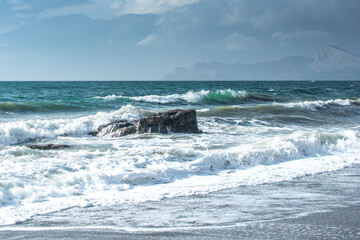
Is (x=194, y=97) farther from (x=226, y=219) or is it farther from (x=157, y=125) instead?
(x=226, y=219)

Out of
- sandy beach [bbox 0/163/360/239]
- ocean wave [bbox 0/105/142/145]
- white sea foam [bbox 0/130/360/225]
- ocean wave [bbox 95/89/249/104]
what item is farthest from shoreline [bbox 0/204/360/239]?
ocean wave [bbox 95/89/249/104]

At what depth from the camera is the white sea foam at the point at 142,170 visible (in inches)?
205

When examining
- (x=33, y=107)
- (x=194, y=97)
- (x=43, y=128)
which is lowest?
(x=43, y=128)

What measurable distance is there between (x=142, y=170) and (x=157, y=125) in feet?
Result: 18.4

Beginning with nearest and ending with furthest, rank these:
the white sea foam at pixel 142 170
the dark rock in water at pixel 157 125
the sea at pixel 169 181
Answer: the sea at pixel 169 181 → the white sea foam at pixel 142 170 → the dark rock in water at pixel 157 125

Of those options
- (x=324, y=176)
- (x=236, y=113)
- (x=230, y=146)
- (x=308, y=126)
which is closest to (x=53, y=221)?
(x=324, y=176)

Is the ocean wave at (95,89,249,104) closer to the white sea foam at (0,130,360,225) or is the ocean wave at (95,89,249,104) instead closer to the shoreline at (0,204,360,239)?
the white sea foam at (0,130,360,225)

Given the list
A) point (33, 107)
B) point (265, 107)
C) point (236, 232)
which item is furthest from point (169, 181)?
point (265, 107)

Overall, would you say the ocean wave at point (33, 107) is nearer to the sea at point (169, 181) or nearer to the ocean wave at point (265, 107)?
the ocean wave at point (265, 107)

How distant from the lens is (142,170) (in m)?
6.65

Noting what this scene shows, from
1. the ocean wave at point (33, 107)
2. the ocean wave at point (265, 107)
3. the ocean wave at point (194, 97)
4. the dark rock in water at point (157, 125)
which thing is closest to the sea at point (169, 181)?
the dark rock in water at point (157, 125)

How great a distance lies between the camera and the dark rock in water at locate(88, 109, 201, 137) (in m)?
12.0

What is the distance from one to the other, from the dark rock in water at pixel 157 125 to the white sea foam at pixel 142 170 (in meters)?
1.74

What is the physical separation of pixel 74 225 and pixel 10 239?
2.21 feet
